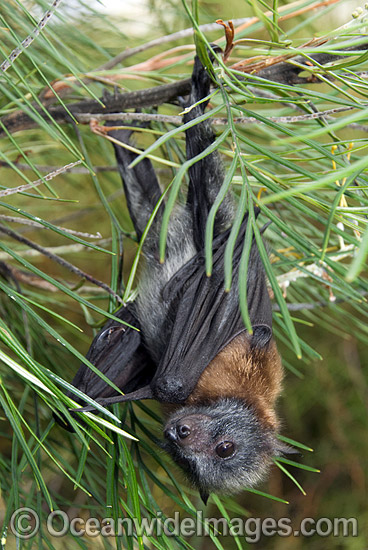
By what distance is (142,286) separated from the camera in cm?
127

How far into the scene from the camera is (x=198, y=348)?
104 cm

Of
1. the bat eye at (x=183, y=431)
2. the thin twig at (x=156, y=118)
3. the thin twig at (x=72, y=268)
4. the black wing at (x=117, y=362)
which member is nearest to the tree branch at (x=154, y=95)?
the thin twig at (x=156, y=118)

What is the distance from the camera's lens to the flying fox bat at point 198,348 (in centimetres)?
103

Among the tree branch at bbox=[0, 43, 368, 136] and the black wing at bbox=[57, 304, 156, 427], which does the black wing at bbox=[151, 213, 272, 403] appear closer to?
Answer: the black wing at bbox=[57, 304, 156, 427]

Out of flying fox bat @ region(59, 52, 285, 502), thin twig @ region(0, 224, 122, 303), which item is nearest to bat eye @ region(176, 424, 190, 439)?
flying fox bat @ region(59, 52, 285, 502)

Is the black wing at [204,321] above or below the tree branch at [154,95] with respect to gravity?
below

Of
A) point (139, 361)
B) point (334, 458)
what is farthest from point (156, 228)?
point (334, 458)

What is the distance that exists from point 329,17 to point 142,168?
1.12 meters

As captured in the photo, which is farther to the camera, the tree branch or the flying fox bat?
the flying fox bat

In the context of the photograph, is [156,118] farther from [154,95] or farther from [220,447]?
[220,447]

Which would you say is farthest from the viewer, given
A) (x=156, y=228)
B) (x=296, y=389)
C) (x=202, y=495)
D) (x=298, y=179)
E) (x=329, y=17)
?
(x=296, y=389)

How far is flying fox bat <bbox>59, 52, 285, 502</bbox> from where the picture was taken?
1.03 meters

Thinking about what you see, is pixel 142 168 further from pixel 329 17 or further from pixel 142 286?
pixel 329 17

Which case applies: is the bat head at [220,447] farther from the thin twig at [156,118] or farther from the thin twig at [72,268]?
the thin twig at [156,118]
